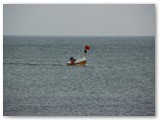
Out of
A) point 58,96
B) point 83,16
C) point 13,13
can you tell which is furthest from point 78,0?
point 58,96

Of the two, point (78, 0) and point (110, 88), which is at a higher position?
point (78, 0)

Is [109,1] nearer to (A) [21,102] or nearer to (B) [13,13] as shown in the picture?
(B) [13,13]

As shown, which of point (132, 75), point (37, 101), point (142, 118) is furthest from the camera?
point (132, 75)

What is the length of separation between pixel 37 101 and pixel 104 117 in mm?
1545

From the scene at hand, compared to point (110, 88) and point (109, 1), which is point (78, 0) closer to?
point (109, 1)

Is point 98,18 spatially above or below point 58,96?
above

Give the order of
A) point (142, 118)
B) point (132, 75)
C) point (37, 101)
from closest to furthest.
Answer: point (142, 118), point (37, 101), point (132, 75)

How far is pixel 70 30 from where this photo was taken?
39.4 feet

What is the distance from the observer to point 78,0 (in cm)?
1149

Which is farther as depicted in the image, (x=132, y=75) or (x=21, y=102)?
(x=132, y=75)

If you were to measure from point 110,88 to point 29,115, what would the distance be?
96.2 inches

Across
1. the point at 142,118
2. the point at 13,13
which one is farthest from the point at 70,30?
the point at 142,118

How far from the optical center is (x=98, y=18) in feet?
38.9

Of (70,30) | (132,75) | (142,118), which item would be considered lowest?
(142,118)
